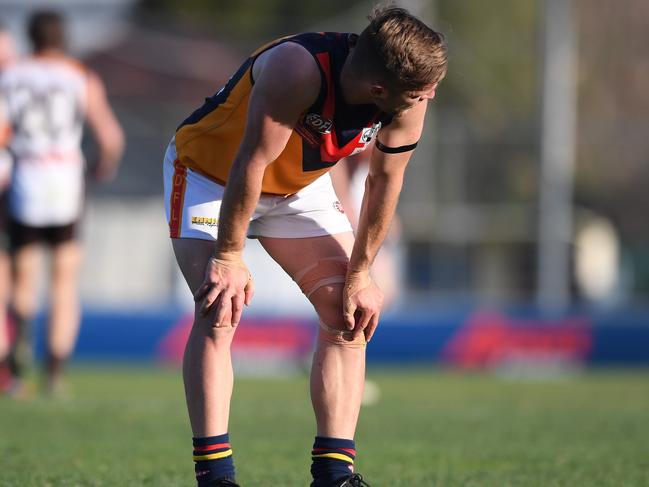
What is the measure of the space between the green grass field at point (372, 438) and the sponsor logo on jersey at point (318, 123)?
5.12 ft

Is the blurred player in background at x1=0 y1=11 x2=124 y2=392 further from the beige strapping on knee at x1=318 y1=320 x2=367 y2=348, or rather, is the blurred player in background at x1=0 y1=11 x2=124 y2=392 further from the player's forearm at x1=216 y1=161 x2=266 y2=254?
the player's forearm at x1=216 y1=161 x2=266 y2=254

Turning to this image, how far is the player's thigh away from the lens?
446 centimetres

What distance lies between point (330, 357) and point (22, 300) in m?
5.02

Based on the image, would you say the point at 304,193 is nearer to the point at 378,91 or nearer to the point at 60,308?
the point at 378,91

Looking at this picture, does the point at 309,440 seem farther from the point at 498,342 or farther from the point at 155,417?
the point at 498,342

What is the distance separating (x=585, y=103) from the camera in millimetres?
37844

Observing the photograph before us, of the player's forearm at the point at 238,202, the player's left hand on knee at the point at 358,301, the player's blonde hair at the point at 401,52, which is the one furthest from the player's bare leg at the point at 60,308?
the player's blonde hair at the point at 401,52

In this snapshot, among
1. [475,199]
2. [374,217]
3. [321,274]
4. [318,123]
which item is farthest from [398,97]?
[475,199]

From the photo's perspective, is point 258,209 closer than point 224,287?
No

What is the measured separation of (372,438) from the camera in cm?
675

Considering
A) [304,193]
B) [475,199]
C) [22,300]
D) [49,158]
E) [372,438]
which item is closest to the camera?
[304,193]

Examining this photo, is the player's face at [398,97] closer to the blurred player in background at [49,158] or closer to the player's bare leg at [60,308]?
the blurred player in background at [49,158]

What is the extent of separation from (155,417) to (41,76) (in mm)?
2704

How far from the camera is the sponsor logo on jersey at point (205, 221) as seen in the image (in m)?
4.35
